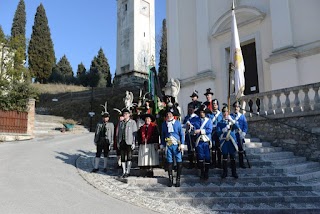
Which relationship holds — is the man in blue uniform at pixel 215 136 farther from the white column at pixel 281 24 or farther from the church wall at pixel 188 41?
the church wall at pixel 188 41

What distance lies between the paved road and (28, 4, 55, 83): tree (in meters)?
36.3

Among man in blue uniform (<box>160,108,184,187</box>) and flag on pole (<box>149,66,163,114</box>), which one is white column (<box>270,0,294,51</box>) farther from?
man in blue uniform (<box>160,108,184,187</box>)

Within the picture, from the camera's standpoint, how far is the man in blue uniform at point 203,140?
→ 22.5 feet

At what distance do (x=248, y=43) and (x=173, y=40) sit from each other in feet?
16.0

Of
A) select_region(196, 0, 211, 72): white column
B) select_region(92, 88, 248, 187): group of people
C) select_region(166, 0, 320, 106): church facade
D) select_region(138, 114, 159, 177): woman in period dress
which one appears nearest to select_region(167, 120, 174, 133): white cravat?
select_region(92, 88, 248, 187): group of people

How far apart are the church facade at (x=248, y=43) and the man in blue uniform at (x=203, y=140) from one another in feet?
20.3

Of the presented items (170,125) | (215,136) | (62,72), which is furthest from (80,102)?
(170,125)

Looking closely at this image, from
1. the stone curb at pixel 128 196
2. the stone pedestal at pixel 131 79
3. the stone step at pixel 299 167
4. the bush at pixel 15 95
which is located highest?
the stone pedestal at pixel 131 79

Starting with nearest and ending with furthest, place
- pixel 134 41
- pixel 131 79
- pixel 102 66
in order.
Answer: pixel 131 79 < pixel 134 41 < pixel 102 66

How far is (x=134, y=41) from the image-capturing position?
38562mm

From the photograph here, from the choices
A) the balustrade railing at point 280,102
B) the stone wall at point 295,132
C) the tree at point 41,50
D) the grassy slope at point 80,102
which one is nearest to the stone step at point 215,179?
the stone wall at point 295,132

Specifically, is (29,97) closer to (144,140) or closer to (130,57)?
(144,140)

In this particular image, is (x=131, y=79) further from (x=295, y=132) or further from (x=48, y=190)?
(x=48, y=190)

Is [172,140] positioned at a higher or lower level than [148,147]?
higher
